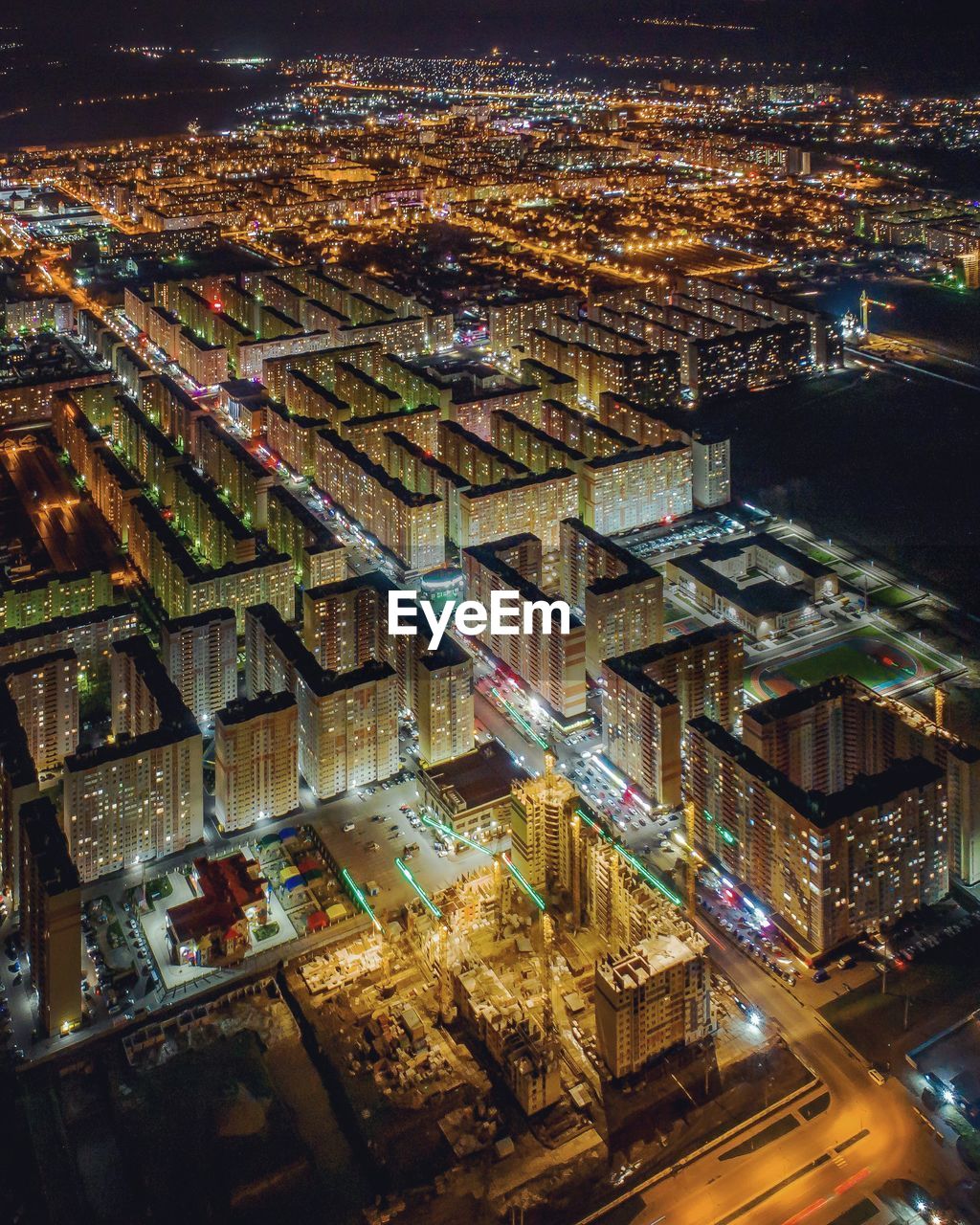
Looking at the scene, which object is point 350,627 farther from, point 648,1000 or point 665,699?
point 648,1000

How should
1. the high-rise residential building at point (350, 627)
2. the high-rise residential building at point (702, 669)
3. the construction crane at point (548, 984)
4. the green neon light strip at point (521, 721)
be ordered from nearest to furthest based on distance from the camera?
the construction crane at point (548, 984)
the high-rise residential building at point (702, 669)
the green neon light strip at point (521, 721)
the high-rise residential building at point (350, 627)

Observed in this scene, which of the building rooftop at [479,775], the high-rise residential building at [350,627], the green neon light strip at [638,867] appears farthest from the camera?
the high-rise residential building at [350,627]

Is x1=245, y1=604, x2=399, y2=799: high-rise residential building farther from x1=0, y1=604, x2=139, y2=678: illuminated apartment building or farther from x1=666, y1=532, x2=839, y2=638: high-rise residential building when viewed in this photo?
x1=666, y1=532, x2=839, y2=638: high-rise residential building

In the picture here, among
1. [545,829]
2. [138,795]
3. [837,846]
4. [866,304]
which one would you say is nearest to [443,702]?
[545,829]

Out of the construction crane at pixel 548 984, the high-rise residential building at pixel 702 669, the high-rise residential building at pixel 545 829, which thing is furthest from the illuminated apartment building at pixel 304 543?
A: the construction crane at pixel 548 984

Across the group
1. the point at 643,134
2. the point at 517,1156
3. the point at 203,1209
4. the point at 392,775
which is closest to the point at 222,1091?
the point at 203,1209

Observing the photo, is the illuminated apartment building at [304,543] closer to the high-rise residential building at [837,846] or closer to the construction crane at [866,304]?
the high-rise residential building at [837,846]
